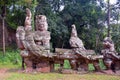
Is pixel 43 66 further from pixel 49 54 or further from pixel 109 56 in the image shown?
pixel 109 56

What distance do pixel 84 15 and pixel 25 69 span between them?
13041 mm

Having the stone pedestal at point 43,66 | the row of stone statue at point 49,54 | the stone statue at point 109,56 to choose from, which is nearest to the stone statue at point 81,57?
the row of stone statue at point 49,54

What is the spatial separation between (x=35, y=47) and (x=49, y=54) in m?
0.70

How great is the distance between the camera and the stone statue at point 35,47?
9.66 m

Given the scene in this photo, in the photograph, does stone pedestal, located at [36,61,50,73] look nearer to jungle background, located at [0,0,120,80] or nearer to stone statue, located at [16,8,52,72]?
stone statue, located at [16,8,52,72]

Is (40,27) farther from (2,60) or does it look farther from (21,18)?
(21,18)

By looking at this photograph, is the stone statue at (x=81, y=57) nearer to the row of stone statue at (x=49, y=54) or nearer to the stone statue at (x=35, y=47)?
the row of stone statue at (x=49, y=54)

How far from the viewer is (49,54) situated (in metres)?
9.59

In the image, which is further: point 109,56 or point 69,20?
point 69,20

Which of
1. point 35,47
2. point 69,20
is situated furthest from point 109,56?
point 69,20

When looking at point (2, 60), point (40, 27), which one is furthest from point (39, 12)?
point (40, 27)

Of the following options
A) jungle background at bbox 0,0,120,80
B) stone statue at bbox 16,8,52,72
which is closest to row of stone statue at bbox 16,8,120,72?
stone statue at bbox 16,8,52,72

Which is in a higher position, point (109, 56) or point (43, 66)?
point (109, 56)

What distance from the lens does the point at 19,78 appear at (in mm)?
8258
